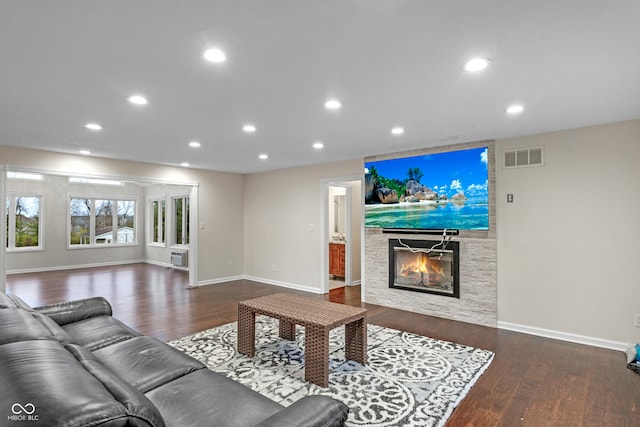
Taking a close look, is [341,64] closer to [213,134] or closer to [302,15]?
[302,15]

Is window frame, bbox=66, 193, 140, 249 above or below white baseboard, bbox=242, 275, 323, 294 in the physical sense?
above

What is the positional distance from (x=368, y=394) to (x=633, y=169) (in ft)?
11.9

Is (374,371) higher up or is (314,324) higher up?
(314,324)

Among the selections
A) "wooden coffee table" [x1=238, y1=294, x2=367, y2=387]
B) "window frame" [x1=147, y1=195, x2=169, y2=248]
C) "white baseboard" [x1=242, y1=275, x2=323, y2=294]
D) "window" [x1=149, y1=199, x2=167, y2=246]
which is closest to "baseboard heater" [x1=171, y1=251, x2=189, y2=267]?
"window frame" [x1=147, y1=195, x2=169, y2=248]

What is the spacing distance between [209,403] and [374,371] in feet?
6.04

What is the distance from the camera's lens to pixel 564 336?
13.2 ft

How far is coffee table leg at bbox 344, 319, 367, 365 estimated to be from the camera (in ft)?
10.8

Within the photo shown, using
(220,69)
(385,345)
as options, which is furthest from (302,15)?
(385,345)

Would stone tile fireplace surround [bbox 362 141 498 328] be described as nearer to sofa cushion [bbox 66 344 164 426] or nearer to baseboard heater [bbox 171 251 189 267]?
sofa cushion [bbox 66 344 164 426]

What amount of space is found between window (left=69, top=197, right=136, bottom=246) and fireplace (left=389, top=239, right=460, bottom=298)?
→ 9015mm

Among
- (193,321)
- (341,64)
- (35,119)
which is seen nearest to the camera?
(341,64)

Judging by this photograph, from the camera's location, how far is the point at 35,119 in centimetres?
363

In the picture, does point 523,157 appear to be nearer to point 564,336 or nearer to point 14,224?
point 564,336

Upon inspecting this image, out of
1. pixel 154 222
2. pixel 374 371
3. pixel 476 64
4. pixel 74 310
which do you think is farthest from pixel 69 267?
pixel 476 64
